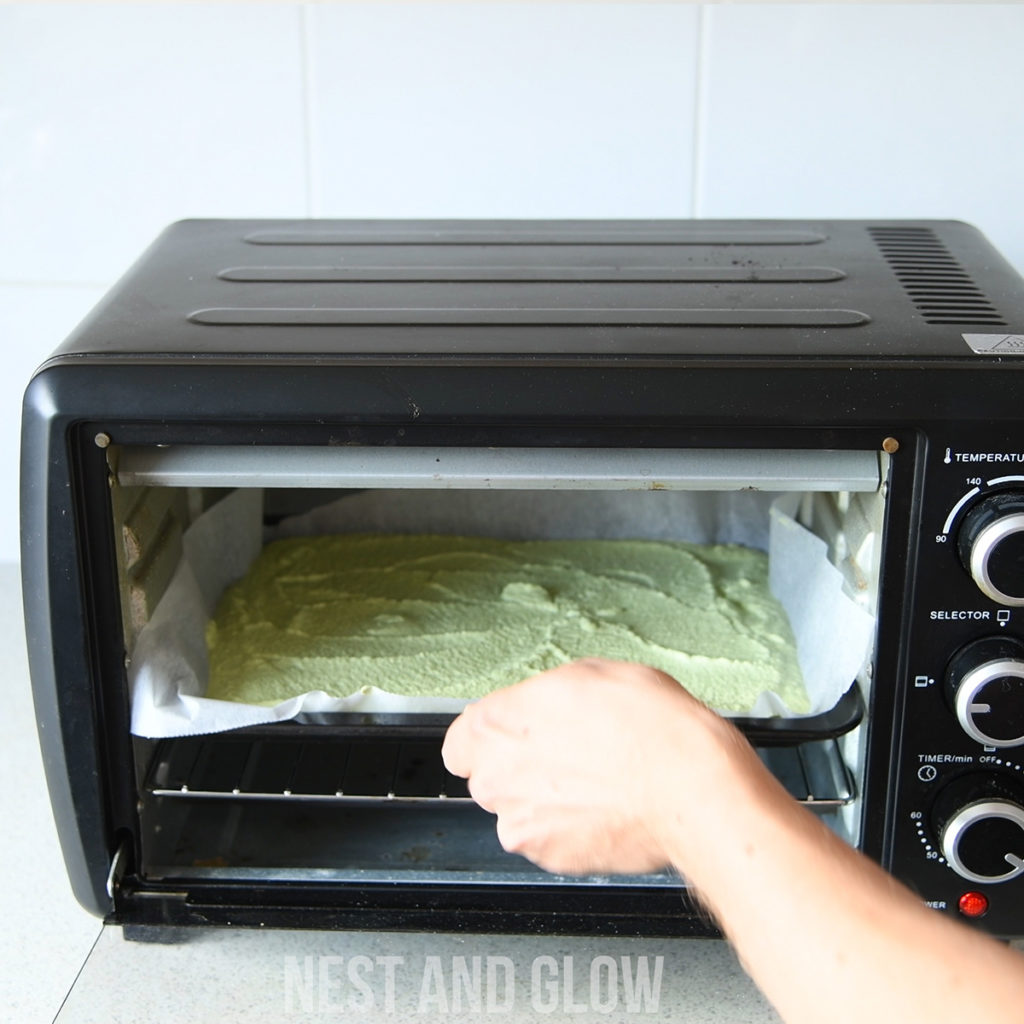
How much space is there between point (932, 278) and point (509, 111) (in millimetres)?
404

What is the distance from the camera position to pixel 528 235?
0.92m

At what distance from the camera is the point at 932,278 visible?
788 millimetres

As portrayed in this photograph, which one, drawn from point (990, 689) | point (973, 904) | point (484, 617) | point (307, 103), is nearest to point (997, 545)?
point (990, 689)

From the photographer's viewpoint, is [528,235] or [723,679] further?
[528,235]

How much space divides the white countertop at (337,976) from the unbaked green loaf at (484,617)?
0.15m

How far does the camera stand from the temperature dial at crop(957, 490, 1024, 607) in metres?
0.61

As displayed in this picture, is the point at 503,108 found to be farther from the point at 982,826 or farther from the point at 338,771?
the point at 982,826

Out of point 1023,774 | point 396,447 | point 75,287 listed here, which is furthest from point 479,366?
point 75,287

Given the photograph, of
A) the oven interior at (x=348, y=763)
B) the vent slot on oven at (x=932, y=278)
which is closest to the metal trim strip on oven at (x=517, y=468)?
the oven interior at (x=348, y=763)

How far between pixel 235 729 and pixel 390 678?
0.36ft

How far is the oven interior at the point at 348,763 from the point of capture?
663 millimetres

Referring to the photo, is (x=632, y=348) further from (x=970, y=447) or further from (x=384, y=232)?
(x=384, y=232)

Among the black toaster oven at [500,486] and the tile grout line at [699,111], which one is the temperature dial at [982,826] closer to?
the black toaster oven at [500,486]

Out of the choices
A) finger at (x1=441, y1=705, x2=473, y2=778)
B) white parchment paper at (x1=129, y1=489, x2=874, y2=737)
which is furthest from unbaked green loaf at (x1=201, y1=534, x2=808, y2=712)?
finger at (x1=441, y1=705, x2=473, y2=778)
